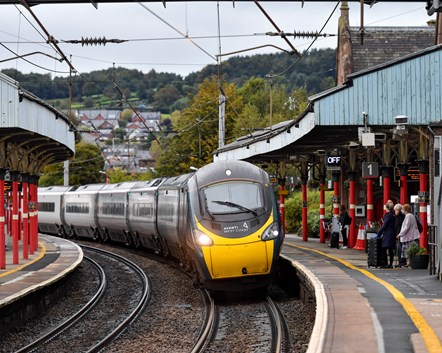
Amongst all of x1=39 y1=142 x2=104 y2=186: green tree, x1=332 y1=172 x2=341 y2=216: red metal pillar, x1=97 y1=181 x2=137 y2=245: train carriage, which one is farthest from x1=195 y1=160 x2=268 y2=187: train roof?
x1=39 y1=142 x2=104 y2=186: green tree

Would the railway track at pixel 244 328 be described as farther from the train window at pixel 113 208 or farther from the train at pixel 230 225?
the train window at pixel 113 208

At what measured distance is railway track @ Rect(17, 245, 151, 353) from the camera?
57.9 ft

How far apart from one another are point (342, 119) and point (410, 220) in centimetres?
353

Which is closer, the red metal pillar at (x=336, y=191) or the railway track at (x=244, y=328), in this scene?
the railway track at (x=244, y=328)

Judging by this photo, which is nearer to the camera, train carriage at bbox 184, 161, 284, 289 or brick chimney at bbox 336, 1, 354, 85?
train carriage at bbox 184, 161, 284, 289

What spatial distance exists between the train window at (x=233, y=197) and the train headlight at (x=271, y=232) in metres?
0.59

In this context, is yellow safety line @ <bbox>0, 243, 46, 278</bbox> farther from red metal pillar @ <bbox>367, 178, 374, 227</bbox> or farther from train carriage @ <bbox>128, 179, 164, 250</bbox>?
red metal pillar @ <bbox>367, 178, 374, 227</bbox>

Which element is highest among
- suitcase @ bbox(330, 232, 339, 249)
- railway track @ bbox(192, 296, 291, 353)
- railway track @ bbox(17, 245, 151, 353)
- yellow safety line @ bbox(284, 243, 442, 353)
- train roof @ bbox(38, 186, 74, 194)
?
train roof @ bbox(38, 186, 74, 194)

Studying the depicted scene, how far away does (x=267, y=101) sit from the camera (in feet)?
393

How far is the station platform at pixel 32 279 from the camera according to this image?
1931cm

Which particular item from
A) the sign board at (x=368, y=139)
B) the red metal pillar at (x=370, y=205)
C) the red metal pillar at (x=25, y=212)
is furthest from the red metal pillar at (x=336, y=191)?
the sign board at (x=368, y=139)

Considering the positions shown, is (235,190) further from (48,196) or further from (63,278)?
(48,196)

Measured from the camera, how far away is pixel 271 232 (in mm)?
21406

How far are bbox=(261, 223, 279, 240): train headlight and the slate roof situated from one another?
26179 mm
